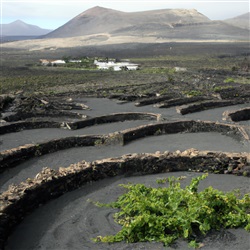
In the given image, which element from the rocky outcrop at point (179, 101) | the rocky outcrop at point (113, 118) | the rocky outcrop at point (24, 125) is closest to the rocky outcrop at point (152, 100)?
the rocky outcrop at point (179, 101)

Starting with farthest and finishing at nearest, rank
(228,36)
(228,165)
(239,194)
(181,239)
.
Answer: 1. (228,36)
2. (228,165)
3. (239,194)
4. (181,239)

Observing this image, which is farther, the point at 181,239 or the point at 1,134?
the point at 1,134

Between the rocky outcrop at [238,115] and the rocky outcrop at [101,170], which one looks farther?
the rocky outcrop at [238,115]

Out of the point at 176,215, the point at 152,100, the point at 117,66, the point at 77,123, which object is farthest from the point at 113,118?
the point at 117,66

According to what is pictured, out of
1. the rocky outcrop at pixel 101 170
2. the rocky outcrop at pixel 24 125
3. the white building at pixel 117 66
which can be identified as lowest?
the rocky outcrop at pixel 24 125

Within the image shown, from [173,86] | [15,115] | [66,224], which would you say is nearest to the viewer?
[66,224]

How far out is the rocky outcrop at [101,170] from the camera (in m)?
12.6

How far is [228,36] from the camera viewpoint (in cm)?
18838

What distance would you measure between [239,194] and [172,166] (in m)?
3.88

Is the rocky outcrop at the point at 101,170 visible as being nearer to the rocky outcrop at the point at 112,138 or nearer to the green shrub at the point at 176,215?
the green shrub at the point at 176,215

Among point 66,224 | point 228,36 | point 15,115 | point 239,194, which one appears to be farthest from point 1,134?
point 228,36

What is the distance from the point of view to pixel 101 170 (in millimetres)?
15930

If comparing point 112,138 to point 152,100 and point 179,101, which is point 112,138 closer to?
point 179,101

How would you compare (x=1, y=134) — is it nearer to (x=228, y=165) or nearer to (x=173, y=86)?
(x=228, y=165)
